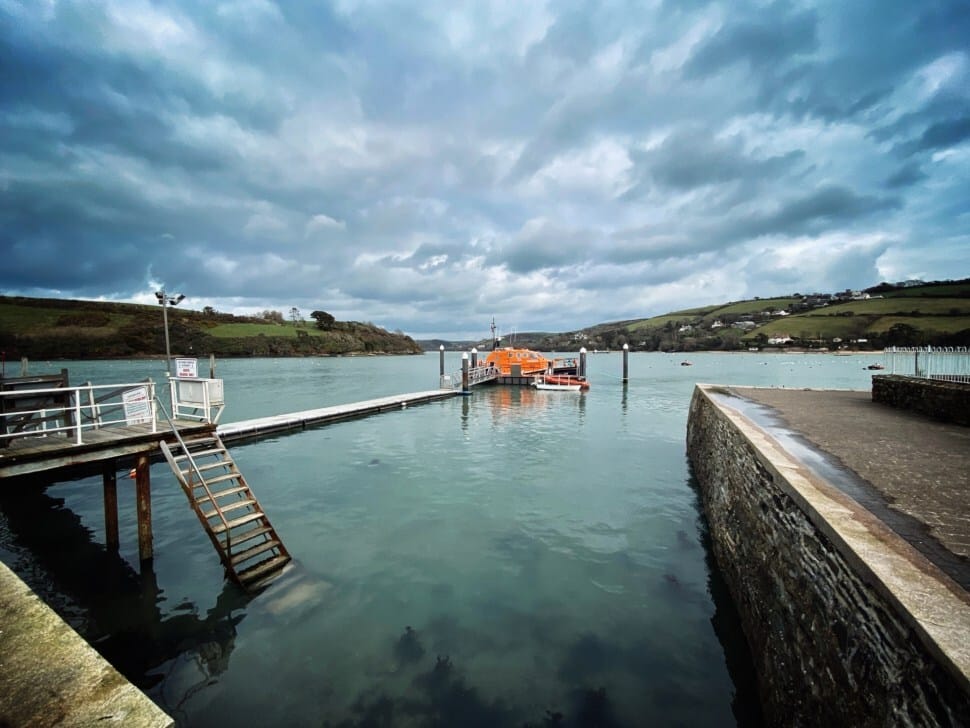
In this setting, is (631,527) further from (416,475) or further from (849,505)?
(416,475)

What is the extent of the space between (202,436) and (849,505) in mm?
10518

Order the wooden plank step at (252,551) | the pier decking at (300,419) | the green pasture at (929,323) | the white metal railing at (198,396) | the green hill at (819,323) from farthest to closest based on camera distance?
the green hill at (819,323)
the green pasture at (929,323)
the pier decking at (300,419)
the white metal railing at (198,396)
the wooden plank step at (252,551)

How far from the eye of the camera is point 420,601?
7.08 metres

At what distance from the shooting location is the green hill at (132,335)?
89.1 m

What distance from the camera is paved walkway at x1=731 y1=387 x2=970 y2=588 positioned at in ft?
14.2

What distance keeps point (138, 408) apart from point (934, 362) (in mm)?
22150

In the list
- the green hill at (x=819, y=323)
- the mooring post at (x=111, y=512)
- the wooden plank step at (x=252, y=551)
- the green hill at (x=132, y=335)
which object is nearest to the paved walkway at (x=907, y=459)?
the wooden plank step at (x=252, y=551)

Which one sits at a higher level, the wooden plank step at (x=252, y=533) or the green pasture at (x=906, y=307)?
the green pasture at (x=906, y=307)

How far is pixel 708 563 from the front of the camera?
8414mm

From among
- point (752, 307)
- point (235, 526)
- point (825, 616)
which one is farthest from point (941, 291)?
point (235, 526)

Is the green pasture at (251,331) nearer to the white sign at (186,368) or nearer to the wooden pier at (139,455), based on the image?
the white sign at (186,368)

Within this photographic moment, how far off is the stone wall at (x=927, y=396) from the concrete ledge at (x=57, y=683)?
14.7 m

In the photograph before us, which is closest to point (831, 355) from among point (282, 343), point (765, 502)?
point (765, 502)

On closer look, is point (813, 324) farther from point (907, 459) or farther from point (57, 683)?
point (57, 683)
